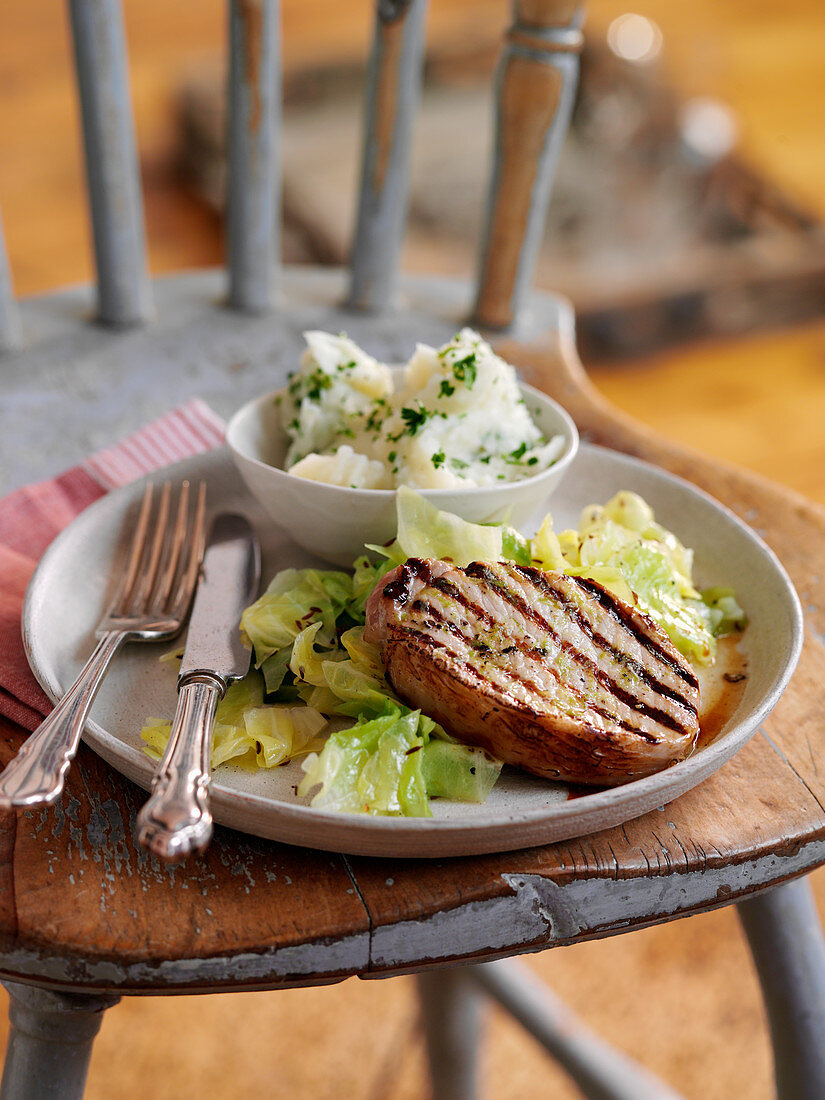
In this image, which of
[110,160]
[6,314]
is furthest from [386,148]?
[6,314]

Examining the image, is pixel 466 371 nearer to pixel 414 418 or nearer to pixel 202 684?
pixel 414 418

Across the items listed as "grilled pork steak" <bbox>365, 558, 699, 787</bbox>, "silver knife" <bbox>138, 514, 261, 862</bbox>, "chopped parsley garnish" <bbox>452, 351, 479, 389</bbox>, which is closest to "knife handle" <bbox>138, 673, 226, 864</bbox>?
"silver knife" <bbox>138, 514, 261, 862</bbox>

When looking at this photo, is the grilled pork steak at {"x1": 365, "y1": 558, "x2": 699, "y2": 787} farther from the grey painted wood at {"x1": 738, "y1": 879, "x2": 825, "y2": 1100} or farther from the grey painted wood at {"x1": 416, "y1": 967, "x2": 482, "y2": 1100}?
the grey painted wood at {"x1": 416, "y1": 967, "x2": 482, "y2": 1100}

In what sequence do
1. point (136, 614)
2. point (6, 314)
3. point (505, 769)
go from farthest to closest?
point (6, 314), point (136, 614), point (505, 769)

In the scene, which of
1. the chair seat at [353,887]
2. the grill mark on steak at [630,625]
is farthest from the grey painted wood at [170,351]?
the grill mark on steak at [630,625]

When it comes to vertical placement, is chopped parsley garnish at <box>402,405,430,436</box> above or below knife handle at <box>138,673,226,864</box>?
above

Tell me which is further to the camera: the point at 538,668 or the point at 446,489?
the point at 446,489

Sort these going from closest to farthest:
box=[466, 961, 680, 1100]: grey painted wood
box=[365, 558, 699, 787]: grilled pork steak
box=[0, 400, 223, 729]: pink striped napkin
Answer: box=[365, 558, 699, 787]: grilled pork steak, box=[0, 400, 223, 729]: pink striped napkin, box=[466, 961, 680, 1100]: grey painted wood
